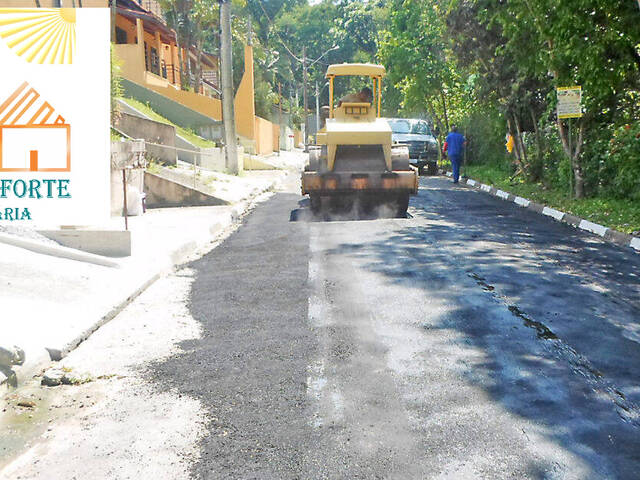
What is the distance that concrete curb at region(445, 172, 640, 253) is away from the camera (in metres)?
11.4

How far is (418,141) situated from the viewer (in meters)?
27.3

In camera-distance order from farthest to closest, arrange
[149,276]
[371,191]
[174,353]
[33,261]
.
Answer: [371,191] < [149,276] < [33,261] < [174,353]

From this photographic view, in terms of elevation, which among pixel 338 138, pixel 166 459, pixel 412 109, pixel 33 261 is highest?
pixel 412 109

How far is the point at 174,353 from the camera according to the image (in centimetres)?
575

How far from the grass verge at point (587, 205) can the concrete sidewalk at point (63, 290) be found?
283 inches

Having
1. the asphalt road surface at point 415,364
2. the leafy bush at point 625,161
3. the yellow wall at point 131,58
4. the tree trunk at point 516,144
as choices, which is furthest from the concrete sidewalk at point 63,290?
the yellow wall at point 131,58

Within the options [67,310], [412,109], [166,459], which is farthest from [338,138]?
[412,109]

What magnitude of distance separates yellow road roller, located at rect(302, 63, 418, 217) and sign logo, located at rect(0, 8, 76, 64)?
274 inches

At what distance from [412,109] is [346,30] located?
38753 millimetres

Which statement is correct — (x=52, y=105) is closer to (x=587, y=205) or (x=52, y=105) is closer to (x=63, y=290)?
(x=63, y=290)

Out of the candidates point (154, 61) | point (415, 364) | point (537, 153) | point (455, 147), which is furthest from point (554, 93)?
point (154, 61)

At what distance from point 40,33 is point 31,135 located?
3.45 ft

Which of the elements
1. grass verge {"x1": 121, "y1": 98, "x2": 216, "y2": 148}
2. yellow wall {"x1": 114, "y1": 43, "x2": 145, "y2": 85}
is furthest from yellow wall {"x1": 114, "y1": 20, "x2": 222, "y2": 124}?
grass verge {"x1": 121, "y1": 98, "x2": 216, "y2": 148}

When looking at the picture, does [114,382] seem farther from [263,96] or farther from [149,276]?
[263,96]
